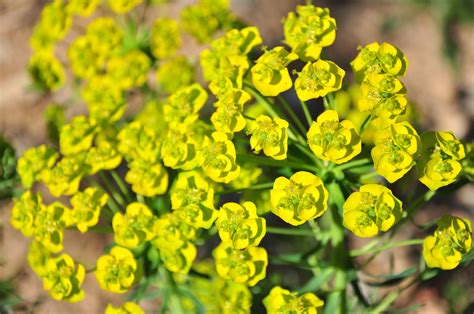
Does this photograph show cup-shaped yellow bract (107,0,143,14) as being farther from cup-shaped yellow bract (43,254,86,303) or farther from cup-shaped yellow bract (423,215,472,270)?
cup-shaped yellow bract (423,215,472,270)

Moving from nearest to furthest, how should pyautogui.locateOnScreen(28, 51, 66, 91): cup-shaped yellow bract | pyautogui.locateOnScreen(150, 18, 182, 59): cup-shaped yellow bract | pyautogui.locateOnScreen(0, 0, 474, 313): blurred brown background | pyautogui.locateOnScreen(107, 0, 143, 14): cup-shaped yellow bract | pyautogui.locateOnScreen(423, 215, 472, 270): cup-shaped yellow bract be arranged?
pyautogui.locateOnScreen(423, 215, 472, 270): cup-shaped yellow bract < pyautogui.locateOnScreen(107, 0, 143, 14): cup-shaped yellow bract < pyautogui.locateOnScreen(150, 18, 182, 59): cup-shaped yellow bract < pyautogui.locateOnScreen(28, 51, 66, 91): cup-shaped yellow bract < pyautogui.locateOnScreen(0, 0, 474, 313): blurred brown background

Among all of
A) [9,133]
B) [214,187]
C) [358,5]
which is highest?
[214,187]

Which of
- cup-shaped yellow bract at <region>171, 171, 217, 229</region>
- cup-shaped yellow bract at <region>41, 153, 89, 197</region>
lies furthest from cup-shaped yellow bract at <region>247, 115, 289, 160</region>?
cup-shaped yellow bract at <region>41, 153, 89, 197</region>

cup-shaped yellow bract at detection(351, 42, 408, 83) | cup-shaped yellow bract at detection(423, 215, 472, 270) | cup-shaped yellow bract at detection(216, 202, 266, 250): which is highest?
cup-shaped yellow bract at detection(351, 42, 408, 83)

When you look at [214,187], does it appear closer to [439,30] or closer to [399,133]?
[399,133]

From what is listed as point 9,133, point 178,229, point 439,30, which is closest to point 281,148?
point 178,229

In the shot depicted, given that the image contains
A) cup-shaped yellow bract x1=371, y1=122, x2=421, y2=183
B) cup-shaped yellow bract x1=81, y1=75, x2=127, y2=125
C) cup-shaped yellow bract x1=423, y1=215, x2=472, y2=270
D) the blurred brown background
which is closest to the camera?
cup-shaped yellow bract x1=371, y1=122, x2=421, y2=183
